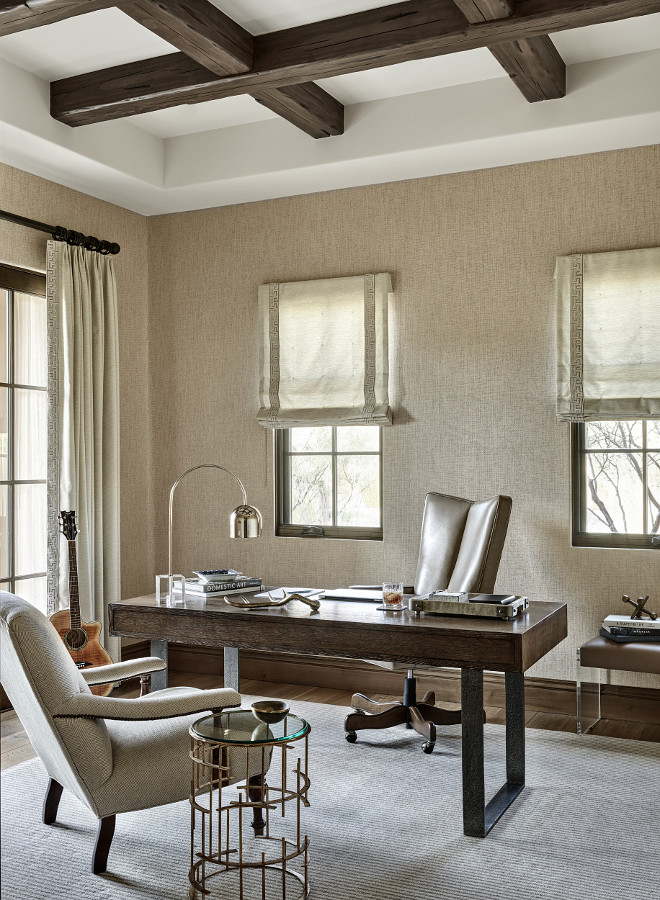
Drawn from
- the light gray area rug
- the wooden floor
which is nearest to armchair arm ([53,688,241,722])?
the light gray area rug

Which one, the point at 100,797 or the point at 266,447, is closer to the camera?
the point at 100,797

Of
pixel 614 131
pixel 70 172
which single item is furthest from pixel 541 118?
pixel 70 172

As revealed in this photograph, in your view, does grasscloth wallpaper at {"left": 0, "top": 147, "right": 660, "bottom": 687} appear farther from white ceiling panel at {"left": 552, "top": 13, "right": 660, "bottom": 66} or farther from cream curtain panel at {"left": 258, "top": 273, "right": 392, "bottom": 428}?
white ceiling panel at {"left": 552, "top": 13, "right": 660, "bottom": 66}

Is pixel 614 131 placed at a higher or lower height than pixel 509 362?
higher

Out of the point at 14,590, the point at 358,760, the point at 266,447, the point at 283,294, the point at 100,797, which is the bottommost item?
the point at 358,760

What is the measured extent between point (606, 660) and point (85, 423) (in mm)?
2989

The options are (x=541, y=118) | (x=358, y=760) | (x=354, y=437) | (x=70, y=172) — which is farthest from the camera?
(x=354, y=437)

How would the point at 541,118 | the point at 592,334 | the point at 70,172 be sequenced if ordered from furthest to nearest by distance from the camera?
the point at 70,172
the point at 592,334
the point at 541,118

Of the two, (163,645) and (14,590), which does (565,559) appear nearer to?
(163,645)

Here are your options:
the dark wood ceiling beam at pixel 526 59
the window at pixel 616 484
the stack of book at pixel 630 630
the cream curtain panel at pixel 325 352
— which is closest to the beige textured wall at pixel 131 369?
the cream curtain panel at pixel 325 352

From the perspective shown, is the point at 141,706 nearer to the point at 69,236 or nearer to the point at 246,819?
the point at 246,819

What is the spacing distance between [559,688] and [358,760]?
130 centimetres

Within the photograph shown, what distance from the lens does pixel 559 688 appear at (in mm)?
4480

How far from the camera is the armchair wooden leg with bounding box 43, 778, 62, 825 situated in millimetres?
3031
